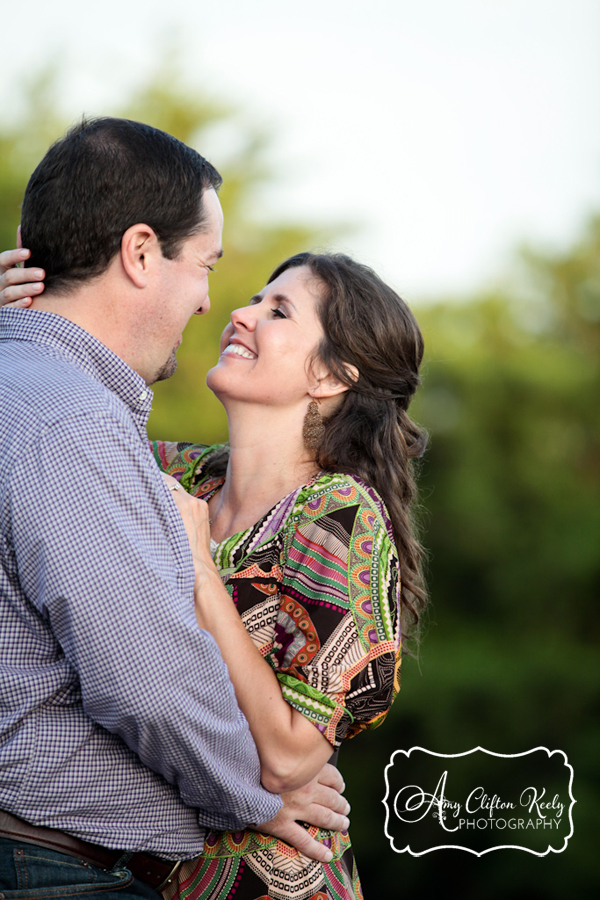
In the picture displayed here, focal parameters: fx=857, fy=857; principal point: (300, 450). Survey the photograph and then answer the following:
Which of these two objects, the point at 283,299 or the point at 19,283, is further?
the point at 283,299

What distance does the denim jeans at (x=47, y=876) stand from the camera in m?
1.32

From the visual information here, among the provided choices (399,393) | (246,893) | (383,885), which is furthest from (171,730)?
(383,885)

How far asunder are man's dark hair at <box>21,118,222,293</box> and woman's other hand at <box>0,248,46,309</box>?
17 millimetres

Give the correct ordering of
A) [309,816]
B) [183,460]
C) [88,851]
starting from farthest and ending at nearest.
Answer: [183,460] → [309,816] → [88,851]

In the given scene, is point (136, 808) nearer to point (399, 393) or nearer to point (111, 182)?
point (111, 182)

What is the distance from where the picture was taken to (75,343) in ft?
5.02

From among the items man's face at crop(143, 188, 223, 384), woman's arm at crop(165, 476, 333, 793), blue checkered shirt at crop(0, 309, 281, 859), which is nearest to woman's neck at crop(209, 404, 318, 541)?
man's face at crop(143, 188, 223, 384)

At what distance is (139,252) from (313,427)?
78 cm

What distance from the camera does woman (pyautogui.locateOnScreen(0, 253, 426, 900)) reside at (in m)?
1.69

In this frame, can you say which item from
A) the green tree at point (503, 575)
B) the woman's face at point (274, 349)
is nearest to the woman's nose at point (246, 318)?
the woman's face at point (274, 349)

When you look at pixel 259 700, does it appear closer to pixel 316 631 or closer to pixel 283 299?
pixel 316 631

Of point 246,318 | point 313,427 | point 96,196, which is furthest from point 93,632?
point 246,318

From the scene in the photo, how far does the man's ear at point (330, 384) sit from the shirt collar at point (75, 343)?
0.77 m

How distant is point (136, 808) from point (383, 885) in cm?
380
